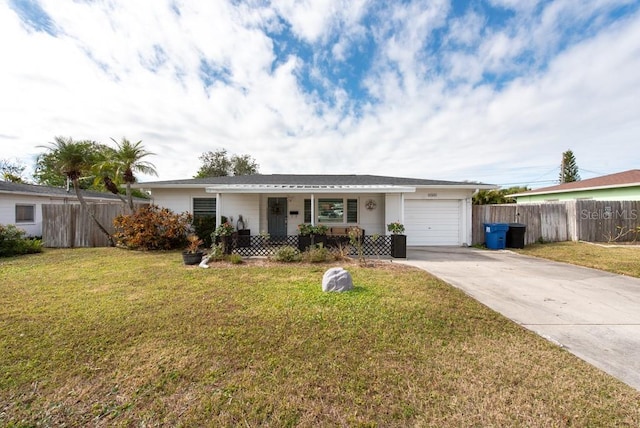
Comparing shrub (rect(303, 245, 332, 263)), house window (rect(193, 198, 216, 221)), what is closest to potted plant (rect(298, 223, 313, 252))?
shrub (rect(303, 245, 332, 263))

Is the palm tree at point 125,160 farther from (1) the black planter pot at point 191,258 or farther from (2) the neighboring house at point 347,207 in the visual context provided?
(1) the black planter pot at point 191,258

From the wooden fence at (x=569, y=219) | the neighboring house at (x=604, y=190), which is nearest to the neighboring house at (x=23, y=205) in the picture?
the wooden fence at (x=569, y=219)

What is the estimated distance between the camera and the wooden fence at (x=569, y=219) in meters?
10.8

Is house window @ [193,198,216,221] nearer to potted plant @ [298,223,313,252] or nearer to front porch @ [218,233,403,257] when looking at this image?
front porch @ [218,233,403,257]

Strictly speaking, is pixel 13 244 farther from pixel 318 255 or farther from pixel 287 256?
pixel 318 255

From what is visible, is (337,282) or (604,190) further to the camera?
(604,190)

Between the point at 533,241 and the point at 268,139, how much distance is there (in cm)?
1425

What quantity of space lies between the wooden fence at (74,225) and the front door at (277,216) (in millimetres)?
6155

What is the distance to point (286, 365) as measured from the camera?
2.53 metres

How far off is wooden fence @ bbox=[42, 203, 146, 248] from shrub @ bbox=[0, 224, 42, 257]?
130cm

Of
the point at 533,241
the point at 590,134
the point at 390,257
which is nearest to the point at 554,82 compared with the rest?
the point at 533,241

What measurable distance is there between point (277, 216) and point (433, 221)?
6.80 metres

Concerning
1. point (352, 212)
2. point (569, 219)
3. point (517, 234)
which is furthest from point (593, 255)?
point (352, 212)

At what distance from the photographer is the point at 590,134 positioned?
43.5 feet
